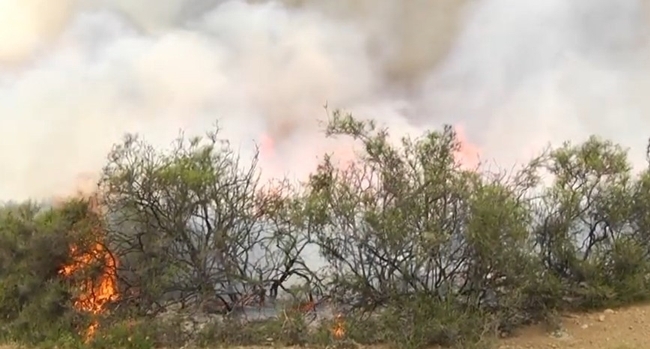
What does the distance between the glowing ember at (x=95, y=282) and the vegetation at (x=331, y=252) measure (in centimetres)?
3

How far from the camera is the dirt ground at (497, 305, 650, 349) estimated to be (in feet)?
41.1

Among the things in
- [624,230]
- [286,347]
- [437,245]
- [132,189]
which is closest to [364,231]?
[437,245]

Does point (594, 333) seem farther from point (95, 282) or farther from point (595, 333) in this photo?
point (95, 282)

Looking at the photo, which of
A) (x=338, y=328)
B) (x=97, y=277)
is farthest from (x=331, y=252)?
(x=97, y=277)

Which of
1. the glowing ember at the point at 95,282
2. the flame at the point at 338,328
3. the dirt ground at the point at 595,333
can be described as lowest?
the dirt ground at the point at 595,333

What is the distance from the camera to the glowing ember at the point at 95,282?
1341 cm

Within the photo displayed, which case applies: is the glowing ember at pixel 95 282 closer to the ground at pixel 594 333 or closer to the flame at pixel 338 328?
the ground at pixel 594 333

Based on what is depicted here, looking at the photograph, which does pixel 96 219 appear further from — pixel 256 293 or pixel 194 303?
pixel 256 293

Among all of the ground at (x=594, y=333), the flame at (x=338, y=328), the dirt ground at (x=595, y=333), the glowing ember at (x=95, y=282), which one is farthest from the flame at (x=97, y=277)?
the dirt ground at (x=595, y=333)

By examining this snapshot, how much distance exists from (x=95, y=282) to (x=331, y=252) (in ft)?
14.3

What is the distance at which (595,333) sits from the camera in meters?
12.9

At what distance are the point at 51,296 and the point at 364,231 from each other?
5.66m

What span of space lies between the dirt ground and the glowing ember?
7.02 metres

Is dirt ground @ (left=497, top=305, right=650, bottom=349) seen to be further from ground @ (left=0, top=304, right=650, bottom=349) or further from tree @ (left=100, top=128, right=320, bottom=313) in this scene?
tree @ (left=100, top=128, right=320, bottom=313)
